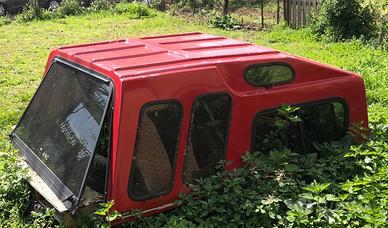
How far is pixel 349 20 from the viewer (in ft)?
36.5

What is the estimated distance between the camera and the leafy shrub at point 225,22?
14000 millimetres

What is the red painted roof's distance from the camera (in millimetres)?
3736

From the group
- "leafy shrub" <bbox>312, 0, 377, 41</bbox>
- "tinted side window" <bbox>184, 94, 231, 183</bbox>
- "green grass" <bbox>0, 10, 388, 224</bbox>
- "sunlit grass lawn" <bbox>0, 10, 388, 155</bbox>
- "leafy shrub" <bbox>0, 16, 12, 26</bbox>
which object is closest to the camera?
"tinted side window" <bbox>184, 94, 231, 183</bbox>

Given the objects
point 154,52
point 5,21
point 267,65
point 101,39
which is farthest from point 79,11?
point 267,65

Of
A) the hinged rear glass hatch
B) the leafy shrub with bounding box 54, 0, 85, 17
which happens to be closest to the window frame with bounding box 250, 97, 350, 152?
the hinged rear glass hatch

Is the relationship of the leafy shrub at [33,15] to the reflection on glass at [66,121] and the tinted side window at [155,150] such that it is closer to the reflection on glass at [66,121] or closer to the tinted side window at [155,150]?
the reflection on glass at [66,121]

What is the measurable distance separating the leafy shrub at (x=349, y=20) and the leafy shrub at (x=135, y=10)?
6.87 meters

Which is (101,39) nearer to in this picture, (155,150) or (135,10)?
(135,10)

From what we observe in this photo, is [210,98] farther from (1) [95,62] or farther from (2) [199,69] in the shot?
(1) [95,62]

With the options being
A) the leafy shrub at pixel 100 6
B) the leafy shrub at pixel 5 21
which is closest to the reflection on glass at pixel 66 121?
the leafy shrub at pixel 5 21

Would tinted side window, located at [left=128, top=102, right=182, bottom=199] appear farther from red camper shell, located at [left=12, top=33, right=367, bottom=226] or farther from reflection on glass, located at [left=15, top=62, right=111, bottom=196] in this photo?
reflection on glass, located at [left=15, top=62, right=111, bottom=196]

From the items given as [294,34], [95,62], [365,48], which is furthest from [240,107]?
[294,34]

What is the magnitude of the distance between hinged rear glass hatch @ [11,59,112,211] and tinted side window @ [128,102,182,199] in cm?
31

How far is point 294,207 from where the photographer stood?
334 cm
